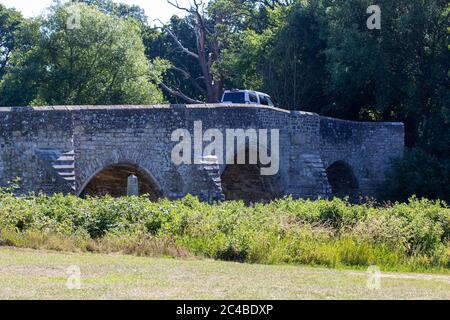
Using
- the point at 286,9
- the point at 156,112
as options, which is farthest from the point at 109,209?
the point at 286,9

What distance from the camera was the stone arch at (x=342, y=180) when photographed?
1332 inches

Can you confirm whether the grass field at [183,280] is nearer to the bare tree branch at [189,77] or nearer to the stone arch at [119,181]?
the stone arch at [119,181]

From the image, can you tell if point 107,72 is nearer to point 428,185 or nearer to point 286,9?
point 286,9

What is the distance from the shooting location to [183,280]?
12.8m

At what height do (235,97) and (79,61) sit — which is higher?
(79,61)

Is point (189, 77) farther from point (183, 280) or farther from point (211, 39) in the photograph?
point (183, 280)

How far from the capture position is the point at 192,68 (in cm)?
5588

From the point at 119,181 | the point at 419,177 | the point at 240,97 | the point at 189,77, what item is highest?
the point at 189,77

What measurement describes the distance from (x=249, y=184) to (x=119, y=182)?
199 inches

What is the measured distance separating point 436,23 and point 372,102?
15.4 ft

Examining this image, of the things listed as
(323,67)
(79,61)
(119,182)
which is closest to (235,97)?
(119,182)

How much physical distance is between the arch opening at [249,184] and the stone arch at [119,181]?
→ 4087 mm

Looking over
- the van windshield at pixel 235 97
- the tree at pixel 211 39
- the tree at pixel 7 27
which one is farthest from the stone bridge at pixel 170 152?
the tree at pixel 7 27

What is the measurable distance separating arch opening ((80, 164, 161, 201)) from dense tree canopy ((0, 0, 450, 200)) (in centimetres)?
949
